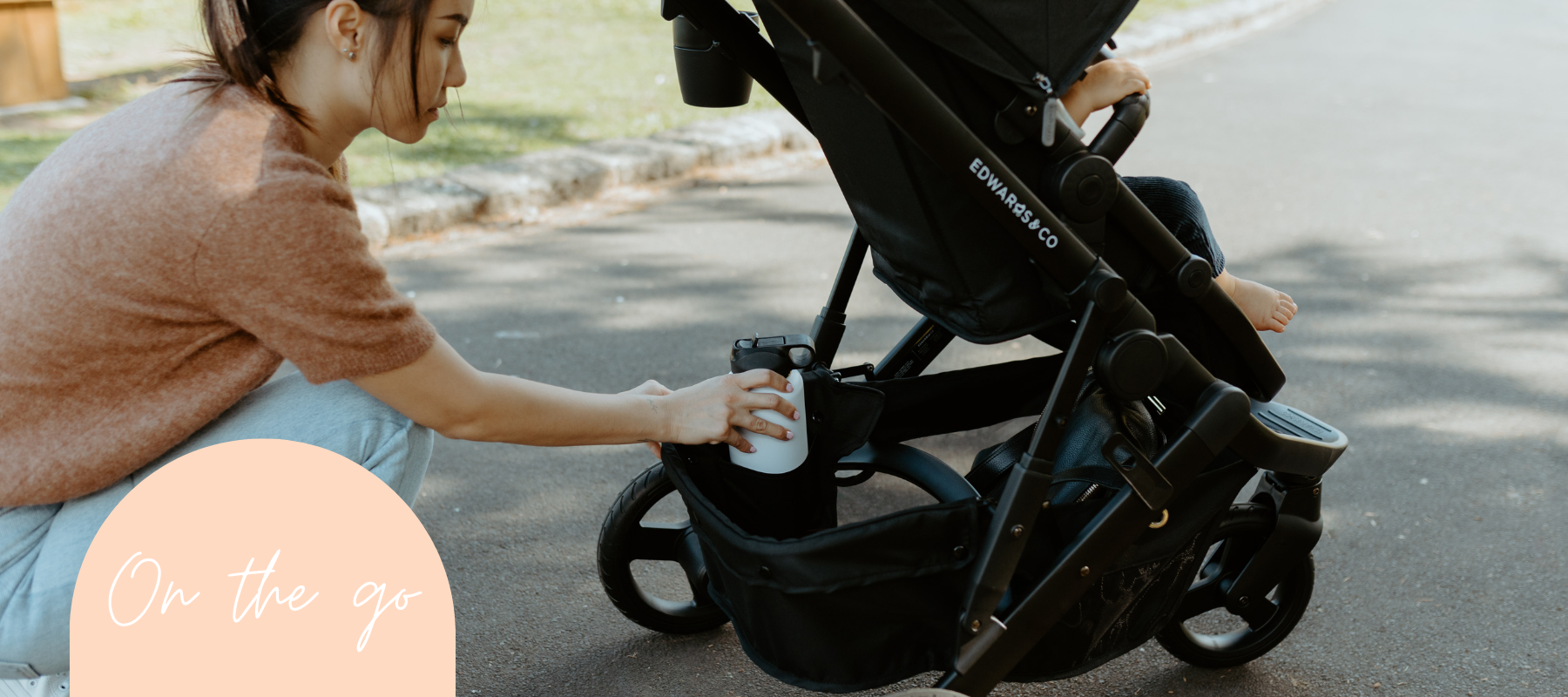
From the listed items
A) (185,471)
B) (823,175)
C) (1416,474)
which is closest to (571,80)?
(823,175)

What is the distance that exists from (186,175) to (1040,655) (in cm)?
134

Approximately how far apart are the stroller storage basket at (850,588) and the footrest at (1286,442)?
0.43 metres

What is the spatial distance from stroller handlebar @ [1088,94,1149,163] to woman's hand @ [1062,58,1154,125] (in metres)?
0.03

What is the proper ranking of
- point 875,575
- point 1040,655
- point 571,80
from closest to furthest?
1. point 875,575
2. point 1040,655
3. point 571,80

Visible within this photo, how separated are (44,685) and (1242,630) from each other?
1942mm

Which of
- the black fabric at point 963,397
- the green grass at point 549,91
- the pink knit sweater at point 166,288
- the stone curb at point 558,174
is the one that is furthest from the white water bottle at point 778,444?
the stone curb at point 558,174

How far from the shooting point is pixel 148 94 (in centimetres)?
156

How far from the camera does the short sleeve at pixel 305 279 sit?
136 cm

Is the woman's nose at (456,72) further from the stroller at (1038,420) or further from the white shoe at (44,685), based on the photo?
the white shoe at (44,685)

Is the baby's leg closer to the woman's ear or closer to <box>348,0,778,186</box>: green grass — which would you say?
the woman's ear

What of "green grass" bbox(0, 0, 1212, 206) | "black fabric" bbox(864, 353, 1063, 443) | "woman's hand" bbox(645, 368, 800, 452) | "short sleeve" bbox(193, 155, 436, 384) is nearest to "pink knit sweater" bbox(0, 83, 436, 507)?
"short sleeve" bbox(193, 155, 436, 384)

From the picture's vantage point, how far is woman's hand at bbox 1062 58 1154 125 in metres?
1.67

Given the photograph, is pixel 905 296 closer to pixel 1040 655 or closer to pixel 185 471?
pixel 1040 655

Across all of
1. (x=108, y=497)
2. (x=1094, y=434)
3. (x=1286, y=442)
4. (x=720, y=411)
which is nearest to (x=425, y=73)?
(x=720, y=411)
